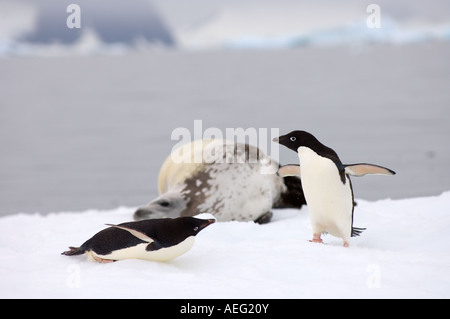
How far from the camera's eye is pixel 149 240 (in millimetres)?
3477

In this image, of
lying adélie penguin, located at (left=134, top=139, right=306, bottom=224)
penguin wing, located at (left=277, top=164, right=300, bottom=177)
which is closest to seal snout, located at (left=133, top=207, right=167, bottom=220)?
lying adélie penguin, located at (left=134, top=139, right=306, bottom=224)

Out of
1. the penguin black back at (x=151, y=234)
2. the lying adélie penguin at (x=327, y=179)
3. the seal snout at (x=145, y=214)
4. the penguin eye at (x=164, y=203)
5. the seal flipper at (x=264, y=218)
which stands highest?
the lying adélie penguin at (x=327, y=179)

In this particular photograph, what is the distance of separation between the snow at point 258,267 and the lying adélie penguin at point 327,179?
16cm

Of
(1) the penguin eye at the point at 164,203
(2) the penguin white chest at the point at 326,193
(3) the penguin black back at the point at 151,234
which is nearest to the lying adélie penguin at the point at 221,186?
(1) the penguin eye at the point at 164,203

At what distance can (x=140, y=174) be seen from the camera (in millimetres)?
10680

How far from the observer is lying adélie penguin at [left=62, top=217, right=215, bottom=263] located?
3.50 metres

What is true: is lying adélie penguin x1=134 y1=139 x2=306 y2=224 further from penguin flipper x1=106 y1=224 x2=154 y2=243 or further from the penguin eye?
penguin flipper x1=106 y1=224 x2=154 y2=243

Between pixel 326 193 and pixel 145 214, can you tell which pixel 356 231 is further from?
pixel 145 214

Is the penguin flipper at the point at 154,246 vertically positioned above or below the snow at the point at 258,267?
above

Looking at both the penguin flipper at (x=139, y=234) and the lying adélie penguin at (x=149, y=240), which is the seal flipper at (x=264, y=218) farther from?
the penguin flipper at (x=139, y=234)

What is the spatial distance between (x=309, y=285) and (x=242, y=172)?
104 inches

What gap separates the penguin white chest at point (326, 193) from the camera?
4008 millimetres

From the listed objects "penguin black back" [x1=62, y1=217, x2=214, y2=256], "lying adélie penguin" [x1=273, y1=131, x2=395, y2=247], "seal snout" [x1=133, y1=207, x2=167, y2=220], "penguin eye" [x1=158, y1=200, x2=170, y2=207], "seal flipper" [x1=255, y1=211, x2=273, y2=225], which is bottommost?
"seal flipper" [x1=255, y1=211, x2=273, y2=225]
